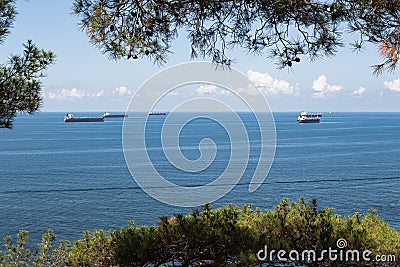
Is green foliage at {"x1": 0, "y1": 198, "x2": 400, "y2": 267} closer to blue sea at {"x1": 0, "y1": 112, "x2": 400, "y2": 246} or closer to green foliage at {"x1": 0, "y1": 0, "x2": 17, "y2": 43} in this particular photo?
green foliage at {"x1": 0, "y1": 0, "x2": 17, "y2": 43}

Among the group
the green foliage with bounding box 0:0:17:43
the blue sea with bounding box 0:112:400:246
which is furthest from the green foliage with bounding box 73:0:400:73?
the blue sea with bounding box 0:112:400:246

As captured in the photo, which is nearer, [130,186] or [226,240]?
[226,240]

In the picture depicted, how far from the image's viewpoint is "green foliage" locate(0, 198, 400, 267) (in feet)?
12.6

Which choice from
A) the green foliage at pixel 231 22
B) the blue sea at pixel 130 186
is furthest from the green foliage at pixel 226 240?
the blue sea at pixel 130 186

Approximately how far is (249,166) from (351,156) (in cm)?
1202

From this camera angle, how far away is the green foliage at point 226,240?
3.83 m

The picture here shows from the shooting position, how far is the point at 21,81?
11.8ft

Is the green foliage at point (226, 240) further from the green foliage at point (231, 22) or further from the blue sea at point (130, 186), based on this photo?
the blue sea at point (130, 186)

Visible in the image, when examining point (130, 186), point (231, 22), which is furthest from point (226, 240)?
point (130, 186)

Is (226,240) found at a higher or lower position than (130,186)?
higher

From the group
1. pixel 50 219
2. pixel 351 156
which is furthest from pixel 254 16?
pixel 351 156

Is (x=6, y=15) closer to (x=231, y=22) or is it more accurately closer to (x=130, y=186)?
(x=231, y=22)

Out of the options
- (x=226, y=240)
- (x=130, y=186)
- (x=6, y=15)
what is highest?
(x=6, y=15)

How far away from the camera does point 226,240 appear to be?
3898mm
